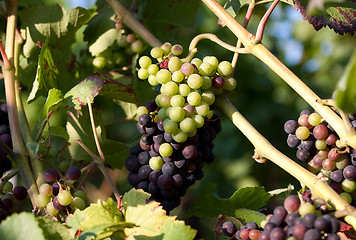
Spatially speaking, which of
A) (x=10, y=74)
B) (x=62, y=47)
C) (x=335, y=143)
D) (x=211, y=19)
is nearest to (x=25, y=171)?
(x=10, y=74)

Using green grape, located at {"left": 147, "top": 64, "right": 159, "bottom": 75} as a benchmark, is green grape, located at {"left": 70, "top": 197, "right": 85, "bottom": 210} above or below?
below

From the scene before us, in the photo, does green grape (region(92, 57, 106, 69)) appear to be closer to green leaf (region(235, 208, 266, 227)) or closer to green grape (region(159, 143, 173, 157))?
green grape (region(159, 143, 173, 157))

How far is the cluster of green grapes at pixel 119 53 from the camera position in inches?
45.7

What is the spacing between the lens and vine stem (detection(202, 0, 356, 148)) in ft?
2.35

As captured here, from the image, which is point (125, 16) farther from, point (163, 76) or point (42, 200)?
point (42, 200)

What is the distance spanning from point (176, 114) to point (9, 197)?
377 millimetres

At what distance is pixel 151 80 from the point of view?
90cm

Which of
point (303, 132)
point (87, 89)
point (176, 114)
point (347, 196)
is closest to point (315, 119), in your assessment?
point (303, 132)

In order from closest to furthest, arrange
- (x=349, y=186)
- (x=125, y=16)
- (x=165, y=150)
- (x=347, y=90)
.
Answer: (x=347, y=90) → (x=349, y=186) → (x=165, y=150) → (x=125, y=16)

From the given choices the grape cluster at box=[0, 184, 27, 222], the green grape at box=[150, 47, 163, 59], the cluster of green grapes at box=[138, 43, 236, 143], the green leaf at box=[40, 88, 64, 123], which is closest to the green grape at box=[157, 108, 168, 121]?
the cluster of green grapes at box=[138, 43, 236, 143]

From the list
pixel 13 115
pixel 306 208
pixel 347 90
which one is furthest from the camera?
pixel 13 115

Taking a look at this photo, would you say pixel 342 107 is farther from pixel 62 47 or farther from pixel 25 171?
pixel 62 47

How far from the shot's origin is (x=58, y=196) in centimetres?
84

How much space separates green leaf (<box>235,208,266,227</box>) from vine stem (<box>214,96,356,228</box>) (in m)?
0.13
